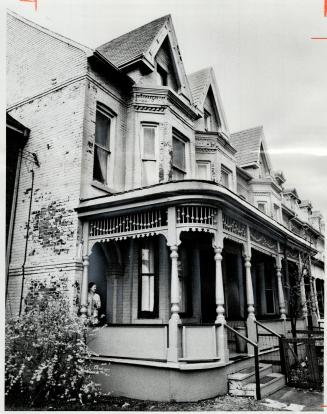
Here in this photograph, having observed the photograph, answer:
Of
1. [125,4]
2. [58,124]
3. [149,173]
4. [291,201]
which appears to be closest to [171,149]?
[149,173]

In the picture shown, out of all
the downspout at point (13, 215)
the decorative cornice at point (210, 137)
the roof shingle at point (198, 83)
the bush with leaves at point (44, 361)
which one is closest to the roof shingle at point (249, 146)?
the roof shingle at point (198, 83)

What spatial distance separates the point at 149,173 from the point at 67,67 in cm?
353

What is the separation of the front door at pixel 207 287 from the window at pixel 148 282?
1.89m

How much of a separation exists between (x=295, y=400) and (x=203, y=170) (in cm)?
838

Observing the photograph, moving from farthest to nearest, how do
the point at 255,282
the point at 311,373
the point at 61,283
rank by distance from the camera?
1. the point at 255,282
2. the point at 61,283
3. the point at 311,373

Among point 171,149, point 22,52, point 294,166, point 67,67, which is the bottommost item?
point 294,166

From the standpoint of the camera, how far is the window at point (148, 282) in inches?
372

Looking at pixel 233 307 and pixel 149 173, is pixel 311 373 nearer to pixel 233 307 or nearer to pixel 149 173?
pixel 233 307

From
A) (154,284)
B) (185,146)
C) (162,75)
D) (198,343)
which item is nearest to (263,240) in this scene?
(154,284)

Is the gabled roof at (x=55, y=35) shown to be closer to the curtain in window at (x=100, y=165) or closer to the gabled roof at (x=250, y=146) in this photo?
the curtain in window at (x=100, y=165)

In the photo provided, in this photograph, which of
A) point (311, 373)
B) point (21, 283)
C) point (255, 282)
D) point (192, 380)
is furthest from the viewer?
point (255, 282)

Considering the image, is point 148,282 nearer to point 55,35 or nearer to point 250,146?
point 55,35

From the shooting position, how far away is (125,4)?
7.13m

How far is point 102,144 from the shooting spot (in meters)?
10.3
